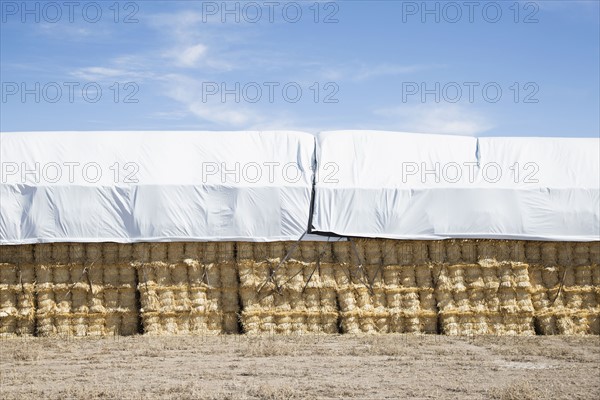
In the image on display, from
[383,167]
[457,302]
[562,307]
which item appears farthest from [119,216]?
[562,307]

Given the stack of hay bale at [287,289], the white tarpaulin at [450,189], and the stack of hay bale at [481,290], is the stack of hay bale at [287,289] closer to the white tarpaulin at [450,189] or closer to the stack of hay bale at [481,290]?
the white tarpaulin at [450,189]

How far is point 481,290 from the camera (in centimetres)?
1620

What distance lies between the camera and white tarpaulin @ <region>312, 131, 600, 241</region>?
53.5 feet

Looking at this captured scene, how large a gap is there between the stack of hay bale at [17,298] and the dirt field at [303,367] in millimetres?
505

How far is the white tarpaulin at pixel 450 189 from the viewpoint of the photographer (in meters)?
16.3

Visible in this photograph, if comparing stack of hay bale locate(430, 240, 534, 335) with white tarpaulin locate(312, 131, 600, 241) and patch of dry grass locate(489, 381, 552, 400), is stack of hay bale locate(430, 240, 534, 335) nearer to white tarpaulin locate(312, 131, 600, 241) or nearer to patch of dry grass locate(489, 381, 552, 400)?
white tarpaulin locate(312, 131, 600, 241)

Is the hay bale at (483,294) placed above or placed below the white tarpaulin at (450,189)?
below

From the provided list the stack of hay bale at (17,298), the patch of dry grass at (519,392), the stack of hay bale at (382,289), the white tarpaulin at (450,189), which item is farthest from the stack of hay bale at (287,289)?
the patch of dry grass at (519,392)

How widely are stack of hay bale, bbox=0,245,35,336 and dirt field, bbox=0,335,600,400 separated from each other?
505 millimetres

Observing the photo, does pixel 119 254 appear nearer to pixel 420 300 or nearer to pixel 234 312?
pixel 234 312

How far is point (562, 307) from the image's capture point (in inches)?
646

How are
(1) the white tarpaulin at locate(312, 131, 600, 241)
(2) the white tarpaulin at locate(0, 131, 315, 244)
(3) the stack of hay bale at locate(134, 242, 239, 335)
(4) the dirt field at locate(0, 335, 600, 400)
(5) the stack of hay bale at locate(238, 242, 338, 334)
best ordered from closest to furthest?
(4) the dirt field at locate(0, 335, 600, 400)
(3) the stack of hay bale at locate(134, 242, 239, 335)
(5) the stack of hay bale at locate(238, 242, 338, 334)
(2) the white tarpaulin at locate(0, 131, 315, 244)
(1) the white tarpaulin at locate(312, 131, 600, 241)

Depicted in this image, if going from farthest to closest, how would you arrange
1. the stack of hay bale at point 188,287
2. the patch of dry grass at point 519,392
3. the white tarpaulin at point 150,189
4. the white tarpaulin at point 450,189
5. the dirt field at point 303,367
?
the white tarpaulin at point 450,189, the white tarpaulin at point 150,189, the stack of hay bale at point 188,287, the dirt field at point 303,367, the patch of dry grass at point 519,392

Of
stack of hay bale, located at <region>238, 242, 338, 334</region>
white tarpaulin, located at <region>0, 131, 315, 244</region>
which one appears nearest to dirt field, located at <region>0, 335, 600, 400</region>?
stack of hay bale, located at <region>238, 242, 338, 334</region>
